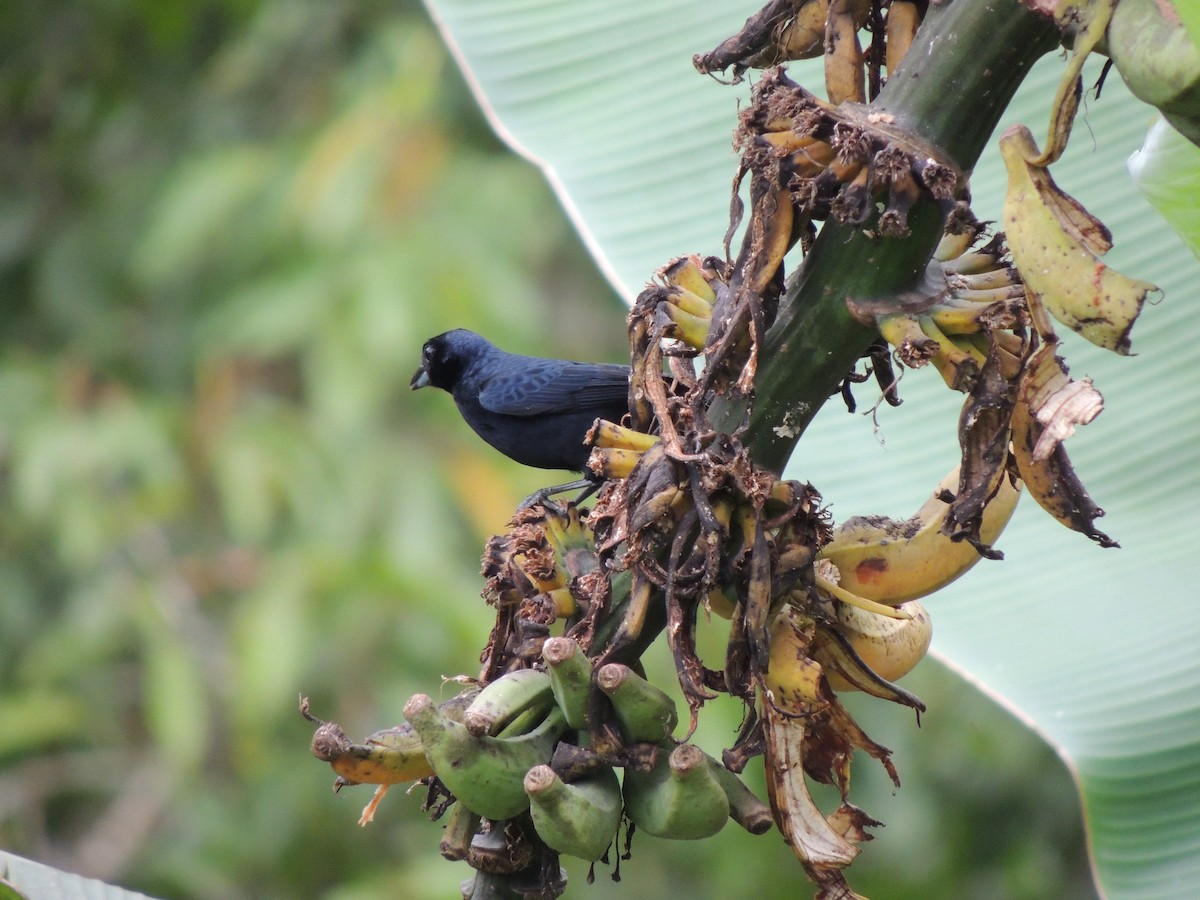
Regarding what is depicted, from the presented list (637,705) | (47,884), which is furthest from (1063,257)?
(47,884)

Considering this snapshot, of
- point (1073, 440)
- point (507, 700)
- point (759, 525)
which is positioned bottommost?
point (1073, 440)

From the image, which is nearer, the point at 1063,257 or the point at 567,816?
the point at 1063,257

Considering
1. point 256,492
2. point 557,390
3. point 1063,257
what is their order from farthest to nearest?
point 256,492 → point 557,390 → point 1063,257

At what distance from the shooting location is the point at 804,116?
1.06 m

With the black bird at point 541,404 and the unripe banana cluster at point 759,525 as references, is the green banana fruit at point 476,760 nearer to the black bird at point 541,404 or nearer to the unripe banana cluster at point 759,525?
the unripe banana cluster at point 759,525

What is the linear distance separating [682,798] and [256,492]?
4.41 meters

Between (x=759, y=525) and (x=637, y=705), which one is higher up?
(x=759, y=525)

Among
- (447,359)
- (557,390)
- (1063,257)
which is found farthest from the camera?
(447,359)

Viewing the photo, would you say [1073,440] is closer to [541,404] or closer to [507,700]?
[507,700]

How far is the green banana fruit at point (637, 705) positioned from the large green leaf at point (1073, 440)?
83 centimetres

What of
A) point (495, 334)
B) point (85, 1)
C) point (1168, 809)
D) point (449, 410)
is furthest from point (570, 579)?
point (85, 1)

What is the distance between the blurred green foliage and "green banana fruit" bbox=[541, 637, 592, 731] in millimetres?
3567

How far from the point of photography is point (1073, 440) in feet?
7.00

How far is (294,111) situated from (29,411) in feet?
7.74
